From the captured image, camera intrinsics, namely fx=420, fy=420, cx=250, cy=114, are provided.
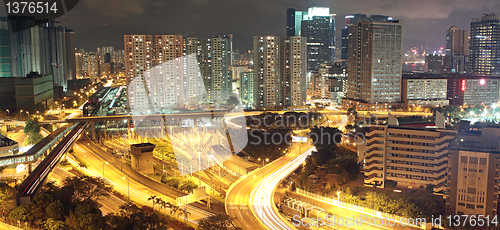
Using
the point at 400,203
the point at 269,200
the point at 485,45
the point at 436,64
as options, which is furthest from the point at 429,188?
the point at 436,64

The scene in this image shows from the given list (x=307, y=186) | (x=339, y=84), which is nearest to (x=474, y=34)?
(x=339, y=84)

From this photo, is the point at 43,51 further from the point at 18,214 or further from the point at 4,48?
the point at 18,214

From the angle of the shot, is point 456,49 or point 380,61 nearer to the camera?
point 380,61

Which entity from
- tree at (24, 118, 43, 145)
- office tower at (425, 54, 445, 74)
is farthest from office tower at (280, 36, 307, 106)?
office tower at (425, 54, 445, 74)

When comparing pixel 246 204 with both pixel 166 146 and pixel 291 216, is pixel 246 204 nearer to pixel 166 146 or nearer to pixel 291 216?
pixel 291 216

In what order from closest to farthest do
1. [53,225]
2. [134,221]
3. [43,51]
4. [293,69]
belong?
1. [53,225]
2. [134,221]
3. [43,51]
4. [293,69]

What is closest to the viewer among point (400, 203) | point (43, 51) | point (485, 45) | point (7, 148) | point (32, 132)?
point (400, 203)

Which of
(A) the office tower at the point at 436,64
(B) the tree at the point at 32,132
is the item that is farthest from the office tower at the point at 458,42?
(B) the tree at the point at 32,132
